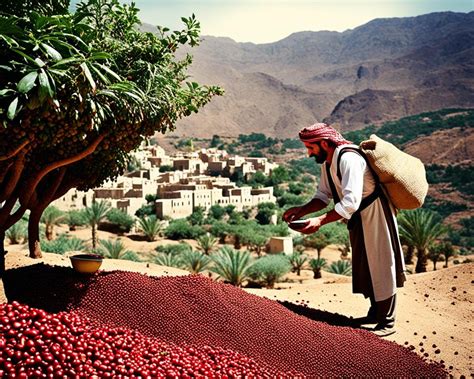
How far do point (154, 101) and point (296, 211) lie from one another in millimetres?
1609

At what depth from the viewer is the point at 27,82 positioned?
332cm

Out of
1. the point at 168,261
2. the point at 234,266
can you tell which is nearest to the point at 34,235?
the point at 234,266

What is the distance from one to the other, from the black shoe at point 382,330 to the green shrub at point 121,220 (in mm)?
26684

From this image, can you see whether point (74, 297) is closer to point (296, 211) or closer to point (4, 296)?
point (4, 296)

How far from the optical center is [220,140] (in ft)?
288

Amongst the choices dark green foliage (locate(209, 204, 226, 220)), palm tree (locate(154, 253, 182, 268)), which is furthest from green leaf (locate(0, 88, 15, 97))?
dark green foliage (locate(209, 204, 226, 220))

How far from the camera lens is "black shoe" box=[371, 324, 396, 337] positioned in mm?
4465

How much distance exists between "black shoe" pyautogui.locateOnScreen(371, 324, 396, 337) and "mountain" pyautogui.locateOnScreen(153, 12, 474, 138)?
92.1 meters

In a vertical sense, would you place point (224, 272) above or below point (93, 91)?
below

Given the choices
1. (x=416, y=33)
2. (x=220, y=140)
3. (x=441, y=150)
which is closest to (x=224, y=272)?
(x=441, y=150)

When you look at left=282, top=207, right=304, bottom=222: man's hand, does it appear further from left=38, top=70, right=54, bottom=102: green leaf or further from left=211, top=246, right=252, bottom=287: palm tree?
left=211, top=246, right=252, bottom=287: palm tree

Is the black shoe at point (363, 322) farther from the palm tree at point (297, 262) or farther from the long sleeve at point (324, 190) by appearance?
the palm tree at point (297, 262)

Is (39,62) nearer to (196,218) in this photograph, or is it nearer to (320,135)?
(320,135)

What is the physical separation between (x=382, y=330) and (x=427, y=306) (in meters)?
1.42
